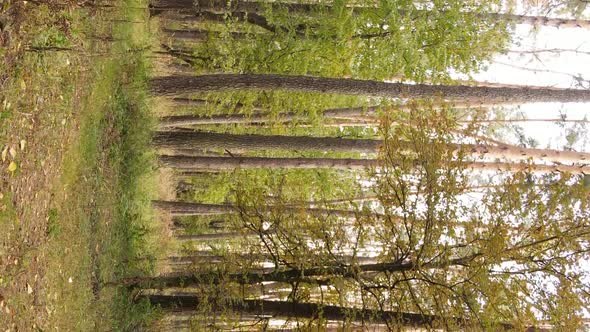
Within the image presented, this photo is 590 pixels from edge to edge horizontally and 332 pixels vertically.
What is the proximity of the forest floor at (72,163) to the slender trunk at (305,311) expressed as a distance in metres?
0.58

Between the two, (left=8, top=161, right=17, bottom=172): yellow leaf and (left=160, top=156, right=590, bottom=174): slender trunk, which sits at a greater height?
(left=8, top=161, right=17, bottom=172): yellow leaf

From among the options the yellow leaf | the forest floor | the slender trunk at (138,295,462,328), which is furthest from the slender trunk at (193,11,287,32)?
the yellow leaf

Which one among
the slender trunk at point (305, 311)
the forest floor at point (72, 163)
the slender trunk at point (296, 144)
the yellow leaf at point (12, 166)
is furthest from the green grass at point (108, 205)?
the yellow leaf at point (12, 166)

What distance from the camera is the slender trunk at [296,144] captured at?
39.7 feet

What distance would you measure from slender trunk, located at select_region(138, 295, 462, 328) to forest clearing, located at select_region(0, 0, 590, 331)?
4cm

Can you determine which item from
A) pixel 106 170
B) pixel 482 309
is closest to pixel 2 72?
pixel 106 170

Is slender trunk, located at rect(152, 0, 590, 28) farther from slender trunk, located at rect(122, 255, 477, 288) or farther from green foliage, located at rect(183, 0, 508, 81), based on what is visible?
slender trunk, located at rect(122, 255, 477, 288)

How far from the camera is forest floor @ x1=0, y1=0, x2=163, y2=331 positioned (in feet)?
22.4

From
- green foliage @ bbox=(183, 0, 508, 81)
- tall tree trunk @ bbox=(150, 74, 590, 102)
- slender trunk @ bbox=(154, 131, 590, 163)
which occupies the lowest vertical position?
slender trunk @ bbox=(154, 131, 590, 163)

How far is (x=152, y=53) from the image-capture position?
559 inches

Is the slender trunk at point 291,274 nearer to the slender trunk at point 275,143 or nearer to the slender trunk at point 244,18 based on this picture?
the slender trunk at point 275,143

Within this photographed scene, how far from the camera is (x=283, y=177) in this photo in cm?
1100

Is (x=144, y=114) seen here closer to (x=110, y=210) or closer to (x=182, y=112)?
(x=110, y=210)

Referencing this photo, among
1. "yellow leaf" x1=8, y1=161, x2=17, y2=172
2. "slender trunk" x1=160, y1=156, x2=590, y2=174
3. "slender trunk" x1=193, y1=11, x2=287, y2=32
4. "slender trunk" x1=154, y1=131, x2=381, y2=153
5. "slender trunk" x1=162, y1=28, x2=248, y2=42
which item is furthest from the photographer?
"slender trunk" x1=162, y1=28, x2=248, y2=42
